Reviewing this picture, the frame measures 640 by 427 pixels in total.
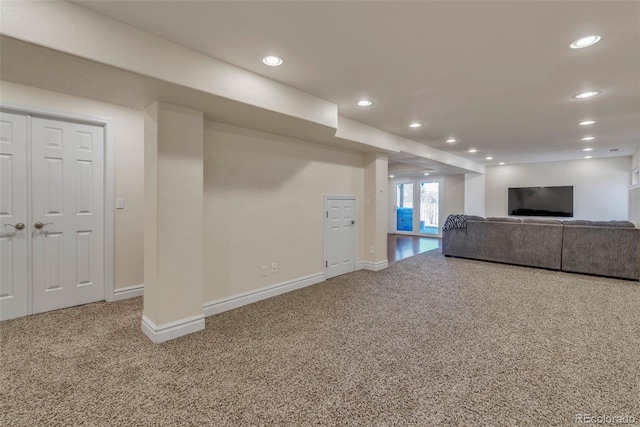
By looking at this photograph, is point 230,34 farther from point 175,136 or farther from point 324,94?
point 324,94

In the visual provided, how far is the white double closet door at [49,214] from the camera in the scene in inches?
116

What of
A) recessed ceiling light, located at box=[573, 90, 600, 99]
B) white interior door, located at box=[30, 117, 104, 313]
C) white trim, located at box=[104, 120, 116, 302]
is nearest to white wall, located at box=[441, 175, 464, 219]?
recessed ceiling light, located at box=[573, 90, 600, 99]

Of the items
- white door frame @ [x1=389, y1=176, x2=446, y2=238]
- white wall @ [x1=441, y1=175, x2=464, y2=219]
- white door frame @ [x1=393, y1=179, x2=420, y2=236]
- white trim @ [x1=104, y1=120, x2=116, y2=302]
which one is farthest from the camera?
white door frame @ [x1=393, y1=179, x2=420, y2=236]

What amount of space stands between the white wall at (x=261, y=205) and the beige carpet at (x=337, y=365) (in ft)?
1.64

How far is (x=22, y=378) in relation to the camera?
6.68ft

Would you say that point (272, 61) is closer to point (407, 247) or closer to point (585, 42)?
point (585, 42)

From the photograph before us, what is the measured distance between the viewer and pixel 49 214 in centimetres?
318

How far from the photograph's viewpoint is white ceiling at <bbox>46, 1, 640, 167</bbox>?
6.05ft

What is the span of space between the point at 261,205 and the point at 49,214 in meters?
2.21

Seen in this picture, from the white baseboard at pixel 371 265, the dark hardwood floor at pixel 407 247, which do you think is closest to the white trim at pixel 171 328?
the white baseboard at pixel 371 265

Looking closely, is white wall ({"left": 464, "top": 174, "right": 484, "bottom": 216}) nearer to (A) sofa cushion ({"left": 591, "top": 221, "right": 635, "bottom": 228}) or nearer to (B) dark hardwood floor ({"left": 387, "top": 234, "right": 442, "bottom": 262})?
(B) dark hardwood floor ({"left": 387, "top": 234, "right": 442, "bottom": 262})

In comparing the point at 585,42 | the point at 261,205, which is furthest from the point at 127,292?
the point at 585,42

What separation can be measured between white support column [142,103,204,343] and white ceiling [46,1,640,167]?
0.76m

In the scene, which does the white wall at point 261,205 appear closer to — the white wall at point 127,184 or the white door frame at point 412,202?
the white wall at point 127,184
